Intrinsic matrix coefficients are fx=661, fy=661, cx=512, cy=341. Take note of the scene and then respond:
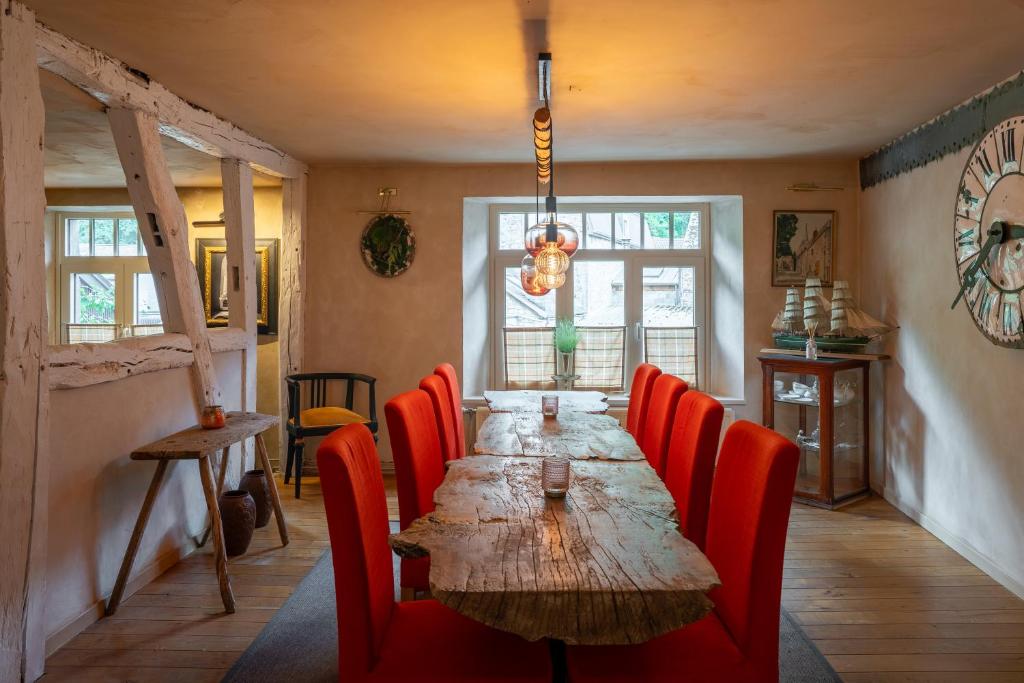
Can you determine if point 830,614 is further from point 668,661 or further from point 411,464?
point 411,464

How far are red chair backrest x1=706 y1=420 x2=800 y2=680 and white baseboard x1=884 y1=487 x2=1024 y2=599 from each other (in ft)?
7.28

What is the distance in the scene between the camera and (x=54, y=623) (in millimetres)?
2469

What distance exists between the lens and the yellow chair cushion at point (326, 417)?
4.40 m

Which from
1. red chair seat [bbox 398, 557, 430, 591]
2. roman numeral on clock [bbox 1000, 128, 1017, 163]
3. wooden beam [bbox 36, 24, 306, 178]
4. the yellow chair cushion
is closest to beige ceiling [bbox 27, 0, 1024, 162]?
wooden beam [bbox 36, 24, 306, 178]

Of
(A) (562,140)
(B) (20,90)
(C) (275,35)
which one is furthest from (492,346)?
(B) (20,90)

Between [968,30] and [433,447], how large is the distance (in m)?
2.62

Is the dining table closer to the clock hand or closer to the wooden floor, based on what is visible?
the wooden floor

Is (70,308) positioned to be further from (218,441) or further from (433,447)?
(433,447)

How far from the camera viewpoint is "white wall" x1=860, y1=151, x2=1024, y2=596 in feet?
10.2

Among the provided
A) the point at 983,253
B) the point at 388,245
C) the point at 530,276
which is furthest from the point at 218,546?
the point at 983,253

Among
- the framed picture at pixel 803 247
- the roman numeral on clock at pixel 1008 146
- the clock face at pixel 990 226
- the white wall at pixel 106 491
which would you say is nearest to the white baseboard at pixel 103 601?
the white wall at pixel 106 491

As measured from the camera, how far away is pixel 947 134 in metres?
3.56

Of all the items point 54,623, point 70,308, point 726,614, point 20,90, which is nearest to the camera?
point 726,614

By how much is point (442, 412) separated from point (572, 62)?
1.62m
